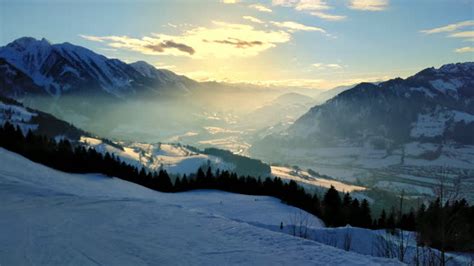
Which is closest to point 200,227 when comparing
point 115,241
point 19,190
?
point 115,241

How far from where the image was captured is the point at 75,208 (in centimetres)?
1967

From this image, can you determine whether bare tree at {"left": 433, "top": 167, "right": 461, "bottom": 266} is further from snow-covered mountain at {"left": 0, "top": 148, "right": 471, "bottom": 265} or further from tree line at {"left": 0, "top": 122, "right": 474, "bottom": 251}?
tree line at {"left": 0, "top": 122, "right": 474, "bottom": 251}

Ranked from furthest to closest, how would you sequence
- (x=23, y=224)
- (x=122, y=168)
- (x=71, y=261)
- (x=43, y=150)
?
1. (x=122, y=168)
2. (x=43, y=150)
3. (x=23, y=224)
4. (x=71, y=261)

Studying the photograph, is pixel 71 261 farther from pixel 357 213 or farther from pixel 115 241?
pixel 357 213

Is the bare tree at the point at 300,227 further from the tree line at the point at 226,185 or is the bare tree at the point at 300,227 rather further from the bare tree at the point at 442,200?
the tree line at the point at 226,185

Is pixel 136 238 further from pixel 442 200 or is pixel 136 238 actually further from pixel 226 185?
pixel 226 185

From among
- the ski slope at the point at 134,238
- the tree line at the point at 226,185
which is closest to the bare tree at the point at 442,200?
the ski slope at the point at 134,238

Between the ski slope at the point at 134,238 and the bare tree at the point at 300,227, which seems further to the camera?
the bare tree at the point at 300,227

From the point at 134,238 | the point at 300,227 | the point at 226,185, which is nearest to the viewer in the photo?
the point at 134,238

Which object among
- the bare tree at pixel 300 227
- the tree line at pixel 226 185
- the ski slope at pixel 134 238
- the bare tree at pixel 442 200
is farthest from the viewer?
the tree line at pixel 226 185

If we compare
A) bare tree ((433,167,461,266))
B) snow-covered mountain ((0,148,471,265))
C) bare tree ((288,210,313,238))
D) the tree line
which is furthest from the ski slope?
the tree line

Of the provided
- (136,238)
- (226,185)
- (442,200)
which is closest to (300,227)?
(136,238)

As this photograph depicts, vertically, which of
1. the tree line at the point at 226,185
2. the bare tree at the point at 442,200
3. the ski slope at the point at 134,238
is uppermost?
the bare tree at the point at 442,200

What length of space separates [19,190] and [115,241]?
13766 millimetres
